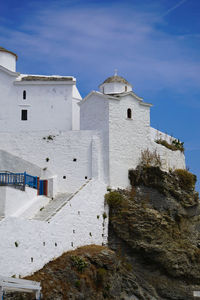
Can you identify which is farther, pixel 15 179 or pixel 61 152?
pixel 61 152

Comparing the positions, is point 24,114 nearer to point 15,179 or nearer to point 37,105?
point 37,105

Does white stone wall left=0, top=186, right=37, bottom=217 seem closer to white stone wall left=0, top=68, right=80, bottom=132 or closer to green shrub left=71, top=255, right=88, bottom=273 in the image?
green shrub left=71, top=255, right=88, bottom=273

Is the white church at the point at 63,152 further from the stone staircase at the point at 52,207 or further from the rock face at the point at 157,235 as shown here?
the rock face at the point at 157,235

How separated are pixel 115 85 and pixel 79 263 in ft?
54.9

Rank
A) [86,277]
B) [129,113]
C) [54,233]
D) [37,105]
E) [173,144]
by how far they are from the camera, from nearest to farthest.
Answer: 1. [86,277]
2. [54,233]
3. [129,113]
4. [37,105]
5. [173,144]

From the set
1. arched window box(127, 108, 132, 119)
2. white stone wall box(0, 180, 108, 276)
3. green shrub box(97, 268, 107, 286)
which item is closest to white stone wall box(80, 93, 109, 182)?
arched window box(127, 108, 132, 119)

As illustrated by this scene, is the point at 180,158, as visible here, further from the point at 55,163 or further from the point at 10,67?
the point at 10,67

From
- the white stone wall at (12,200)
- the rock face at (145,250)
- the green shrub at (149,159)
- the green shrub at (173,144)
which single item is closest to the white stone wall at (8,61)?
the green shrub at (149,159)

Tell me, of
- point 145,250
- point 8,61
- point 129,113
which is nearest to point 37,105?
point 8,61

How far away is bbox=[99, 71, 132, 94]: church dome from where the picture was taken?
4066 cm

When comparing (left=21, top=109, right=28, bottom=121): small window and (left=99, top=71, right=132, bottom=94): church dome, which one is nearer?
(left=21, top=109, right=28, bottom=121): small window

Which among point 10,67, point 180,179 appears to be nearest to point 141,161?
point 180,179

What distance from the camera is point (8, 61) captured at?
133 feet

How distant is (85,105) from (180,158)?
8153 millimetres
